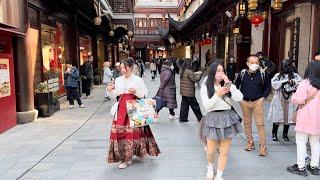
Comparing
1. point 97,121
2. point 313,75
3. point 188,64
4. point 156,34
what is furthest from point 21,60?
point 156,34

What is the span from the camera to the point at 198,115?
29.2 feet

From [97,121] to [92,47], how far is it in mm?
12573

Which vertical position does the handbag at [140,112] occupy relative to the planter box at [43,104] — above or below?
above

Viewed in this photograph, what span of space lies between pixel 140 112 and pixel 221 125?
142 centimetres

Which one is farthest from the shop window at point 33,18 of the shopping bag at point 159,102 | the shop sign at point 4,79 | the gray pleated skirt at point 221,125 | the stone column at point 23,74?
the gray pleated skirt at point 221,125

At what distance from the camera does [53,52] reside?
12.3m

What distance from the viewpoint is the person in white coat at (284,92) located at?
6328 mm

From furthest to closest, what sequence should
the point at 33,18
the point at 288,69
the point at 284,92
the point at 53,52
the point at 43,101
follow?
the point at 53,52 → the point at 33,18 → the point at 43,101 → the point at 284,92 → the point at 288,69

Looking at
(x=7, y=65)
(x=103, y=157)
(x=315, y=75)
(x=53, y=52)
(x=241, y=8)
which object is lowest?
(x=103, y=157)

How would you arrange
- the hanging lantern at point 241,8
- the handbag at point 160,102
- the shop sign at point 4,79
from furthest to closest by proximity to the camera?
the hanging lantern at point 241,8
the handbag at point 160,102
the shop sign at point 4,79

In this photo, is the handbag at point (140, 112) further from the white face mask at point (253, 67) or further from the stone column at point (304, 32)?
the stone column at point (304, 32)

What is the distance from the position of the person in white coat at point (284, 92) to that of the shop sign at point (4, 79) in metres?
5.67

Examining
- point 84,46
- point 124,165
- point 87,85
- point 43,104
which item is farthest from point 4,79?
point 84,46

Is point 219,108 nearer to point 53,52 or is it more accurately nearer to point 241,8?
point 53,52
